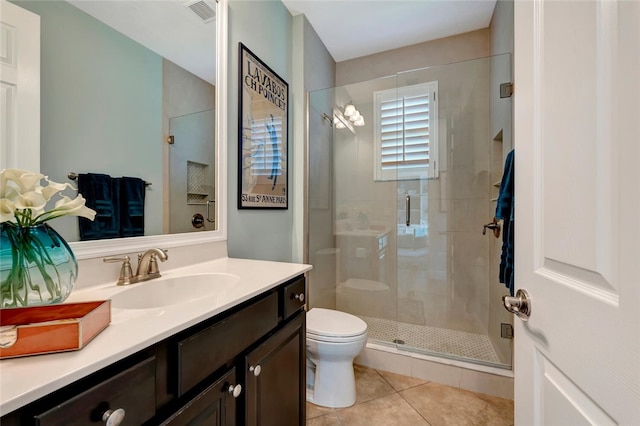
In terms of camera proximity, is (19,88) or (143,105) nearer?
(19,88)

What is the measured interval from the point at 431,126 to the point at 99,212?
7.58ft

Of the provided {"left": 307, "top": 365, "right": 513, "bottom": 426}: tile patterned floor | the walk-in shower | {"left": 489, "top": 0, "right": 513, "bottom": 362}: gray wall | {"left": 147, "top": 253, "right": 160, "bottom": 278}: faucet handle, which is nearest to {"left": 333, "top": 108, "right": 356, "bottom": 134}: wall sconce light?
the walk-in shower

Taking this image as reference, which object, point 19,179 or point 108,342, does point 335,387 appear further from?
point 19,179

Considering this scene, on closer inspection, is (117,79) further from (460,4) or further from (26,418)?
(460,4)

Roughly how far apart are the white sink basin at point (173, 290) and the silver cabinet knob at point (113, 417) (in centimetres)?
37

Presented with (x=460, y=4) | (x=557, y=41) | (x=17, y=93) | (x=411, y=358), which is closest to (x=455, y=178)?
(x=460, y=4)

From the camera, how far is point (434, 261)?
238 centimetres

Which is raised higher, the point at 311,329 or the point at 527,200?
the point at 527,200

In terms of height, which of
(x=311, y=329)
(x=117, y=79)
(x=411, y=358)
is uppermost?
(x=117, y=79)

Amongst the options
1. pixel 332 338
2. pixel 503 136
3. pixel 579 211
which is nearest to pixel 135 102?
pixel 579 211

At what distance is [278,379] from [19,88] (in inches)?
46.6

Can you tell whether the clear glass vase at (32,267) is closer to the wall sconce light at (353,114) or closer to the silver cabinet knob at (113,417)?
the silver cabinet knob at (113,417)

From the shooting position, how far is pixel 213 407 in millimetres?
731

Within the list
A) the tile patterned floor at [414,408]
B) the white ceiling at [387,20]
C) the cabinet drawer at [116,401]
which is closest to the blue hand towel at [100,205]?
the cabinet drawer at [116,401]
